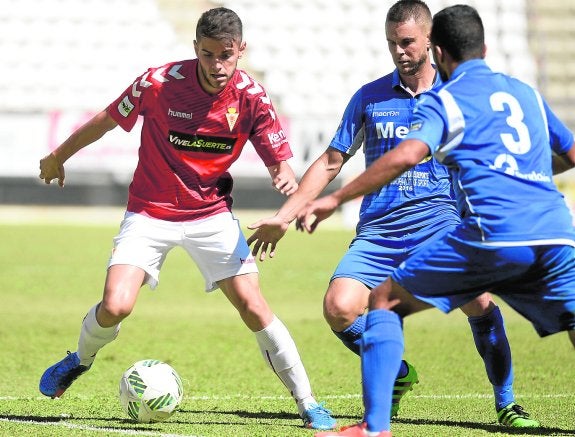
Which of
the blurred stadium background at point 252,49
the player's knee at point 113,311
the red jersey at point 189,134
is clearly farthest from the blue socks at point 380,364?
the blurred stadium background at point 252,49

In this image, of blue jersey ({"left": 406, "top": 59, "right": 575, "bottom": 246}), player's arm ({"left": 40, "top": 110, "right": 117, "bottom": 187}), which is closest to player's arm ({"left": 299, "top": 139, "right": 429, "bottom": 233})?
blue jersey ({"left": 406, "top": 59, "right": 575, "bottom": 246})

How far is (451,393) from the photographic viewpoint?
7098mm

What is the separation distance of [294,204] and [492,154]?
1261mm

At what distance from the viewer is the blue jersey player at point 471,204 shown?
15.0 feet

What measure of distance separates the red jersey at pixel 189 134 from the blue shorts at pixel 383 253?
77 cm

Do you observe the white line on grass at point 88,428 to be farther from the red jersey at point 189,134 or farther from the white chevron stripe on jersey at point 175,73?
the white chevron stripe on jersey at point 175,73

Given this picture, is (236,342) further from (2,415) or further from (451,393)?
(2,415)

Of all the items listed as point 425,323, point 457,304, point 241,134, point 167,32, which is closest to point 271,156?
point 241,134

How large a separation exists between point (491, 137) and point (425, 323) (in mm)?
6662

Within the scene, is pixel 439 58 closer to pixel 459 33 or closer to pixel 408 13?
pixel 459 33

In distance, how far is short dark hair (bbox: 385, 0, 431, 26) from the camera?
20.2 ft

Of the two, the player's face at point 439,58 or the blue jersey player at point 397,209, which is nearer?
the player's face at point 439,58

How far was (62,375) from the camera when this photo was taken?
246 inches

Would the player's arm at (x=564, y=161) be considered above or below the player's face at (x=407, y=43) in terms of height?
below
